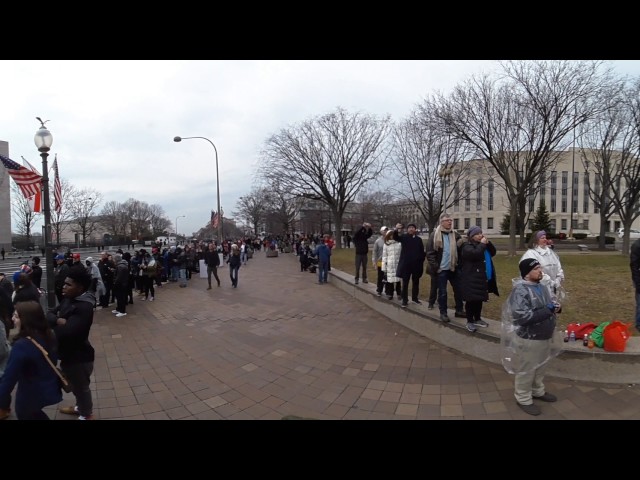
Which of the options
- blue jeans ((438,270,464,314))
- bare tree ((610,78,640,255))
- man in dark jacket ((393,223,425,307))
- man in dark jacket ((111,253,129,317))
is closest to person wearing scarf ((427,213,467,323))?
blue jeans ((438,270,464,314))

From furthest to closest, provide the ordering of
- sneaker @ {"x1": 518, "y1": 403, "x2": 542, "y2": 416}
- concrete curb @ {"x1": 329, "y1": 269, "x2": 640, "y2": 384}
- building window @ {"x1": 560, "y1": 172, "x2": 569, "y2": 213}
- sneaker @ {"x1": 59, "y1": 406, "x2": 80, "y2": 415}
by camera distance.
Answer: building window @ {"x1": 560, "y1": 172, "x2": 569, "y2": 213} < concrete curb @ {"x1": 329, "y1": 269, "x2": 640, "y2": 384} < sneaker @ {"x1": 59, "y1": 406, "x2": 80, "y2": 415} < sneaker @ {"x1": 518, "y1": 403, "x2": 542, "y2": 416}

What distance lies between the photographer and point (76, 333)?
10.0 feet

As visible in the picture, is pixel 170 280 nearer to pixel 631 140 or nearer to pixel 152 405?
pixel 152 405

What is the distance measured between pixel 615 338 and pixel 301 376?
4108mm

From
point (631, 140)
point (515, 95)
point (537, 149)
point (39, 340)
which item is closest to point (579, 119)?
point (537, 149)

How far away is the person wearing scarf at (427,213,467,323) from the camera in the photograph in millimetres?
5148

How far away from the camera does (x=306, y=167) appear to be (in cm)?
3103

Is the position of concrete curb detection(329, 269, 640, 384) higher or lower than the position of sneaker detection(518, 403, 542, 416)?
higher

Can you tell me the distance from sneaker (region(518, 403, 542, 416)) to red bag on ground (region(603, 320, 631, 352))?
1.51 meters

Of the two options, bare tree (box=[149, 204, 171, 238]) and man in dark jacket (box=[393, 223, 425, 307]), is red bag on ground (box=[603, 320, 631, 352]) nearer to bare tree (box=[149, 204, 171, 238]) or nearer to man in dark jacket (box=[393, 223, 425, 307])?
man in dark jacket (box=[393, 223, 425, 307])

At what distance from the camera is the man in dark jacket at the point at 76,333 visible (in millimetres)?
3039

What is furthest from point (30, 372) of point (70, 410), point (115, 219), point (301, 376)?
point (115, 219)

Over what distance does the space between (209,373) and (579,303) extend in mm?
7350

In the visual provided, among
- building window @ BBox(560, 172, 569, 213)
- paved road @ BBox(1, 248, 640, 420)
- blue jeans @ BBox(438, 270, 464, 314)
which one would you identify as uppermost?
building window @ BBox(560, 172, 569, 213)
